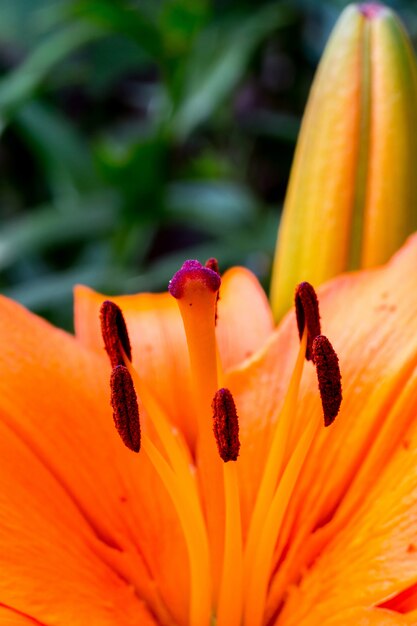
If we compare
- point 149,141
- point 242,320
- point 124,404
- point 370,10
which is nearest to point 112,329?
point 124,404

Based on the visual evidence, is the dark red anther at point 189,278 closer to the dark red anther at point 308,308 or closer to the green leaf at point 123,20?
the dark red anther at point 308,308

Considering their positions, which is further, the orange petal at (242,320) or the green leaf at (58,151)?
the green leaf at (58,151)

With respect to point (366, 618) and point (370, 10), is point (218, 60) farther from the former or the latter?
point (366, 618)

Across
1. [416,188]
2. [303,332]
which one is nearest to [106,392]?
[303,332]

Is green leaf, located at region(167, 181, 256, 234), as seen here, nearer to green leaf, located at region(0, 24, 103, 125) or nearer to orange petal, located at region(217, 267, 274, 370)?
green leaf, located at region(0, 24, 103, 125)

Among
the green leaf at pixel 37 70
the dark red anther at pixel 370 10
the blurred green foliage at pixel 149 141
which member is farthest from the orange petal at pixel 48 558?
the green leaf at pixel 37 70

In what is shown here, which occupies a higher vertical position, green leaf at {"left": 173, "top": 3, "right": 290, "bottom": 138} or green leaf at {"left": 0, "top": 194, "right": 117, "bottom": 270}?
green leaf at {"left": 173, "top": 3, "right": 290, "bottom": 138}

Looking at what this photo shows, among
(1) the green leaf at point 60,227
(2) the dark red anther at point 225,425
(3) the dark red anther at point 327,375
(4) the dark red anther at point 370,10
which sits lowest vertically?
(2) the dark red anther at point 225,425

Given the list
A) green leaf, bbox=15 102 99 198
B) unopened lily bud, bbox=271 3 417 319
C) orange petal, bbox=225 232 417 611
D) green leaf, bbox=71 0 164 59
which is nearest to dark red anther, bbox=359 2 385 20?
unopened lily bud, bbox=271 3 417 319
